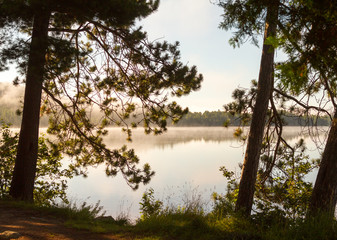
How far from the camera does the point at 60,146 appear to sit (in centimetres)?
811

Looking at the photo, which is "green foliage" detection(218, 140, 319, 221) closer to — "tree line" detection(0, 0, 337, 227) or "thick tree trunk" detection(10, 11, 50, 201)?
"tree line" detection(0, 0, 337, 227)

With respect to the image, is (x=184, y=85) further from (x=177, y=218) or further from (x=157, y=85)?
(x=177, y=218)

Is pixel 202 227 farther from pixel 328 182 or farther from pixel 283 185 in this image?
pixel 283 185

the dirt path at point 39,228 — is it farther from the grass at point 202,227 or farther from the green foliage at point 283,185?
the green foliage at point 283,185

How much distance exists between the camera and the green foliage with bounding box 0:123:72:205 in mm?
7871

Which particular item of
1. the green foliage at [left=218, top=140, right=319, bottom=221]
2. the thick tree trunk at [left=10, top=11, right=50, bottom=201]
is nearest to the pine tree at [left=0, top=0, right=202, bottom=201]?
the thick tree trunk at [left=10, top=11, right=50, bottom=201]

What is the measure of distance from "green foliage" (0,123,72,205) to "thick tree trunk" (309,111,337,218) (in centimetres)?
686

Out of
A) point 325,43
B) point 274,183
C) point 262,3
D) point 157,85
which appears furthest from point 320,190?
point 157,85

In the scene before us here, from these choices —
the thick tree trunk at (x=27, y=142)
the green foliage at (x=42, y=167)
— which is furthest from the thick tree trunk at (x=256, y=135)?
the green foliage at (x=42, y=167)

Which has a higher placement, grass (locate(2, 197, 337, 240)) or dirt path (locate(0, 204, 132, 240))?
grass (locate(2, 197, 337, 240))

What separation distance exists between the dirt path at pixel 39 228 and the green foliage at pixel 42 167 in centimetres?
301

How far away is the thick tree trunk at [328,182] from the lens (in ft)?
13.1

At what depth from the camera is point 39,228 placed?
14.3 feet

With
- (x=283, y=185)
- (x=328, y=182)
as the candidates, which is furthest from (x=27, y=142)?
(x=283, y=185)
